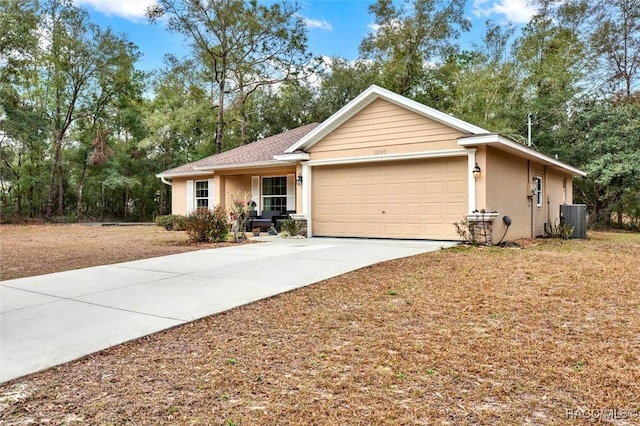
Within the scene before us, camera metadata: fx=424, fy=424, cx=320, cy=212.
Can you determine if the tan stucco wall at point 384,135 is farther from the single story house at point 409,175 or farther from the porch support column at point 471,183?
the porch support column at point 471,183

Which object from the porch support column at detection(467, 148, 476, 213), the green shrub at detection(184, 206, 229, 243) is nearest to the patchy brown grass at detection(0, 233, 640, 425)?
the porch support column at detection(467, 148, 476, 213)

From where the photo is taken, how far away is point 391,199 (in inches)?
472

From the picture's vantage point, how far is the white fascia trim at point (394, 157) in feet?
35.7

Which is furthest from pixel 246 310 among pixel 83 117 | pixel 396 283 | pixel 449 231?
pixel 83 117

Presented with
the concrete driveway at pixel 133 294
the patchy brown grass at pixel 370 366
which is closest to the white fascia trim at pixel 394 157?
the concrete driveway at pixel 133 294

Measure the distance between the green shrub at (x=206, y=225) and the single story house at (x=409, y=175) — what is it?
269cm

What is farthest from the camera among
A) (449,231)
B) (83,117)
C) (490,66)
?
(83,117)

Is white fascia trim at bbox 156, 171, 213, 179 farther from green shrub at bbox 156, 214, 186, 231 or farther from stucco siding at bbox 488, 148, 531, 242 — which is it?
stucco siding at bbox 488, 148, 531, 242

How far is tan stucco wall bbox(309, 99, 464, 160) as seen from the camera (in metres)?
11.2

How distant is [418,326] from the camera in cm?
413

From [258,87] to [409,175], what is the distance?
66.3ft

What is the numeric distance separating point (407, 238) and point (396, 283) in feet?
19.4

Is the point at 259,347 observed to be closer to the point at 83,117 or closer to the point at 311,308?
the point at 311,308

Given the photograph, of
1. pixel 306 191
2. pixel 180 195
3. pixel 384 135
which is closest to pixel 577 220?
pixel 384 135
